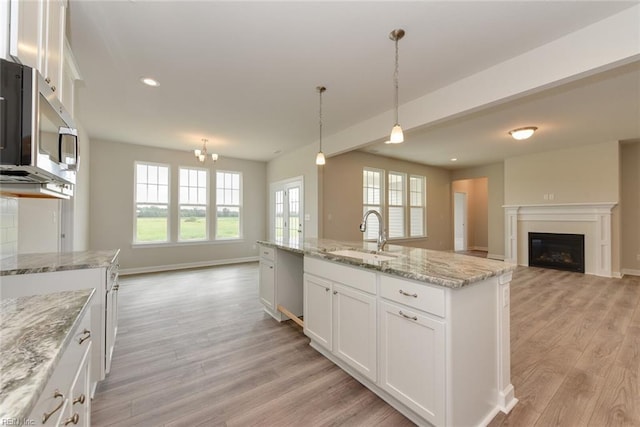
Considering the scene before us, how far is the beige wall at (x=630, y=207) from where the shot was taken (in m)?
5.62

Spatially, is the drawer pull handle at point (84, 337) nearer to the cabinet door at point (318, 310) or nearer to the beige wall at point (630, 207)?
the cabinet door at point (318, 310)

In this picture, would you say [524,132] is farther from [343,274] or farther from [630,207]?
[343,274]

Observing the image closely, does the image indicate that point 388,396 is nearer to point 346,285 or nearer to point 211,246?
point 346,285

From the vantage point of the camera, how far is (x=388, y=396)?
185cm

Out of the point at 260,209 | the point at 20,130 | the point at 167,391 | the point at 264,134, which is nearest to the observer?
the point at 20,130

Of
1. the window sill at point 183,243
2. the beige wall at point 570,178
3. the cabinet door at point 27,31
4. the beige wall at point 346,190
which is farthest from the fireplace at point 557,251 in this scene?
the cabinet door at point 27,31

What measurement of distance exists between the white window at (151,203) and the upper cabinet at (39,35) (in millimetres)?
4803

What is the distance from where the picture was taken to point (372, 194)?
6684mm

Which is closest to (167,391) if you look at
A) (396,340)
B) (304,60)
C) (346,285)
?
(346,285)

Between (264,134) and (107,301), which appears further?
(264,134)

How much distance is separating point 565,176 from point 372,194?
13.4 ft

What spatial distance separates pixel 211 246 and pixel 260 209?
1564 millimetres

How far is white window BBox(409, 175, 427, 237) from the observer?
24.8ft

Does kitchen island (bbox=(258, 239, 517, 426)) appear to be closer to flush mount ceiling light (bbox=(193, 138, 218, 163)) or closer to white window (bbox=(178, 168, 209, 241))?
flush mount ceiling light (bbox=(193, 138, 218, 163))
